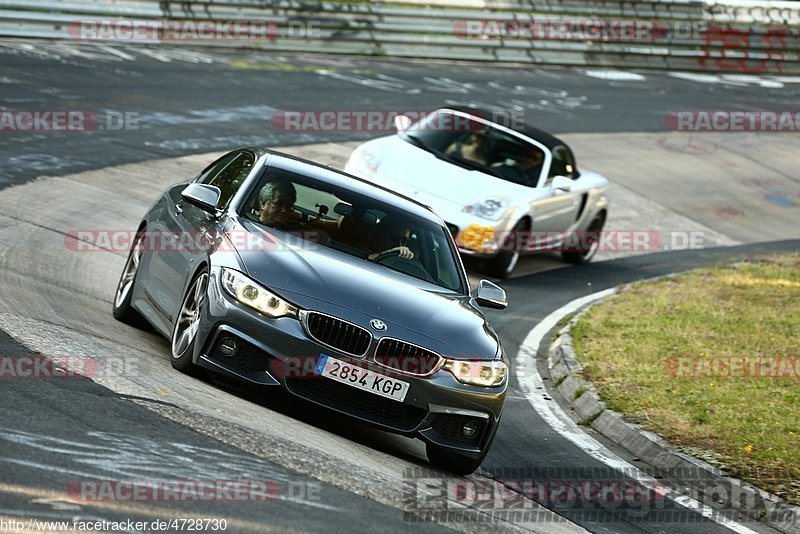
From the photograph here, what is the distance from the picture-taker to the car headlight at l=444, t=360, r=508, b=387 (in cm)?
767

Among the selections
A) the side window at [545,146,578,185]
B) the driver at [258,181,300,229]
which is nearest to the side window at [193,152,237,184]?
the driver at [258,181,300,229]

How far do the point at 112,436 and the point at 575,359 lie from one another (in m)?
6.26

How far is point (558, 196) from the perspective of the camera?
16438 mm

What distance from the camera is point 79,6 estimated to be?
24.2 meters

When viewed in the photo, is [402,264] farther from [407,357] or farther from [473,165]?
[473,165]

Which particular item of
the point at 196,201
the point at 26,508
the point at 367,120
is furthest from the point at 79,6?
the point at 26,508

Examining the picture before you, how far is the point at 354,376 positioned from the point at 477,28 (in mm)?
24594

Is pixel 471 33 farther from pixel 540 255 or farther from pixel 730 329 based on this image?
pixel 730 329

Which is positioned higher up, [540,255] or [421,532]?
[421,532]

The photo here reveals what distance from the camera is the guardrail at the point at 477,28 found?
24.8m

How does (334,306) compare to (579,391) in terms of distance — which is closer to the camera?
(334,306)

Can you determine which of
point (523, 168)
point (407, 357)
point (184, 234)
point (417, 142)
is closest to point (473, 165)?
point (523, 168)

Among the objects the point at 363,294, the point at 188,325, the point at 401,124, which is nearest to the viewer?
the point at 363,294

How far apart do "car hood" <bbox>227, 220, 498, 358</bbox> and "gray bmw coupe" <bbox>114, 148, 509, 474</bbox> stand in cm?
1
